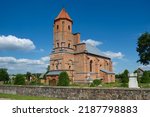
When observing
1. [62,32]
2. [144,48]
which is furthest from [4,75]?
[144,48]

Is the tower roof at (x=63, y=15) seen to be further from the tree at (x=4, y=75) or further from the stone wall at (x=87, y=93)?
the tree at (x=4, y=75)

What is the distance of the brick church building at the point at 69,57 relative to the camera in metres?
44.9

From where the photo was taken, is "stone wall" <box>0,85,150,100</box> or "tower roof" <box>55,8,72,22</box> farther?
"tower roof" <box>55,8,72,22</box>

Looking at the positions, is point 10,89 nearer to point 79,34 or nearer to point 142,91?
point 142,91

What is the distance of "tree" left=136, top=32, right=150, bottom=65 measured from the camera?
4781 cm

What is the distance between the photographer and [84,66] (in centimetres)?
4544

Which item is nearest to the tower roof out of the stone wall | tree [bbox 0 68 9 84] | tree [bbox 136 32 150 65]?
tree [bbox 136 32 150 65]

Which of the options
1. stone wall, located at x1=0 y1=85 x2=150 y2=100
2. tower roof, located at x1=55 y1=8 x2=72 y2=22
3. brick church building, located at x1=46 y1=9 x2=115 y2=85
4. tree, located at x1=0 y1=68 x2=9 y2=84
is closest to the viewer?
stone wall, located at x1=0 y1=85 x2=150 y2=100

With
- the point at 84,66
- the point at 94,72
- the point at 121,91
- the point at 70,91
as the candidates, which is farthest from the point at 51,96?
the point at 94,72

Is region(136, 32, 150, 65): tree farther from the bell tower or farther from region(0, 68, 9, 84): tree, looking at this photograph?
region(0, 68, 9, 84): tree

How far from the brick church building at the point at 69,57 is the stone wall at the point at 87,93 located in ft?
79.6

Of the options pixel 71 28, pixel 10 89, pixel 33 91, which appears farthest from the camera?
pixel 71 28

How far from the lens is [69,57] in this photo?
45969mm

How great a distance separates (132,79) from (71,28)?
3329 centimetres
